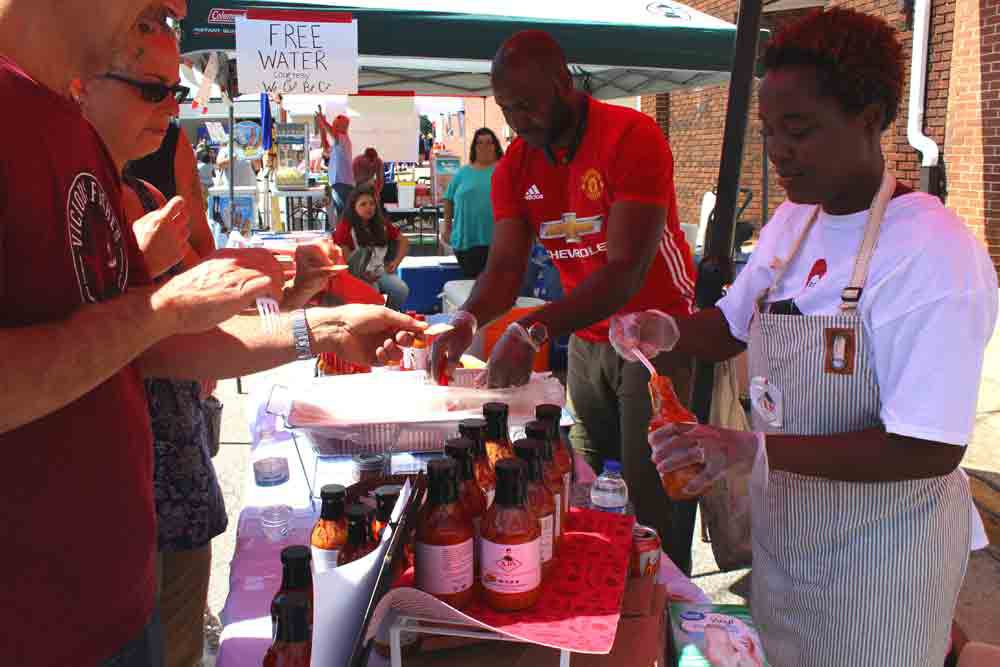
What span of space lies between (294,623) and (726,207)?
209 cm

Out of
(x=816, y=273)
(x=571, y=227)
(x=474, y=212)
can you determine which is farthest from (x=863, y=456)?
(x=474, y=212)

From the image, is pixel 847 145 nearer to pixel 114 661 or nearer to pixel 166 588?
pixel 114 661

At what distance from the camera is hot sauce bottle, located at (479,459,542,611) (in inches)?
47.2

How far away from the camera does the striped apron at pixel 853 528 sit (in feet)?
5.13

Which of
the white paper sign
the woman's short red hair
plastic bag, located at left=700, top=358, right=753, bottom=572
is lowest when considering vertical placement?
plastic bag, located at left=700, top=358, right=753, bottom=572

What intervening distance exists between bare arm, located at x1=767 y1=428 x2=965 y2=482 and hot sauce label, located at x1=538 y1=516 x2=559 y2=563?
466 mm

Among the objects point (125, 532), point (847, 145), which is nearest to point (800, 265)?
point (847, 145)

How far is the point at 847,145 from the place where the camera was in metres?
1.55

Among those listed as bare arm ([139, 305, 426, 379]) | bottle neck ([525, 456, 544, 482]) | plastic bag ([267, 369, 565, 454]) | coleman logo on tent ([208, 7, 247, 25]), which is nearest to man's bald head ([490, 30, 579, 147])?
plastic bag ([267, 369, 565, 454])

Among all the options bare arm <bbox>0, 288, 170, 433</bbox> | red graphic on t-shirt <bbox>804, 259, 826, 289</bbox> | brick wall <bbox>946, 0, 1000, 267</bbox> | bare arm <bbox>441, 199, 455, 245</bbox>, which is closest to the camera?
bare arm <bbox>0, 288, 170, 433</bbox>

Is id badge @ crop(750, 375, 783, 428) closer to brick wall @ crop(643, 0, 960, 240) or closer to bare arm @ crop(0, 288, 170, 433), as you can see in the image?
bare arm @ crop(0, 288, 170, 433)

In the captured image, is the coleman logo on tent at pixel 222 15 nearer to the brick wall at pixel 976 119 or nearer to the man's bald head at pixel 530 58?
the man's bald head at pixel 530 58

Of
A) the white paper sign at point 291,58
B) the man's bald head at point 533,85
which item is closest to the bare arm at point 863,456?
the man's bald head at point 533,85

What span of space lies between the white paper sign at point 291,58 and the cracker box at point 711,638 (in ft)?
10.3
